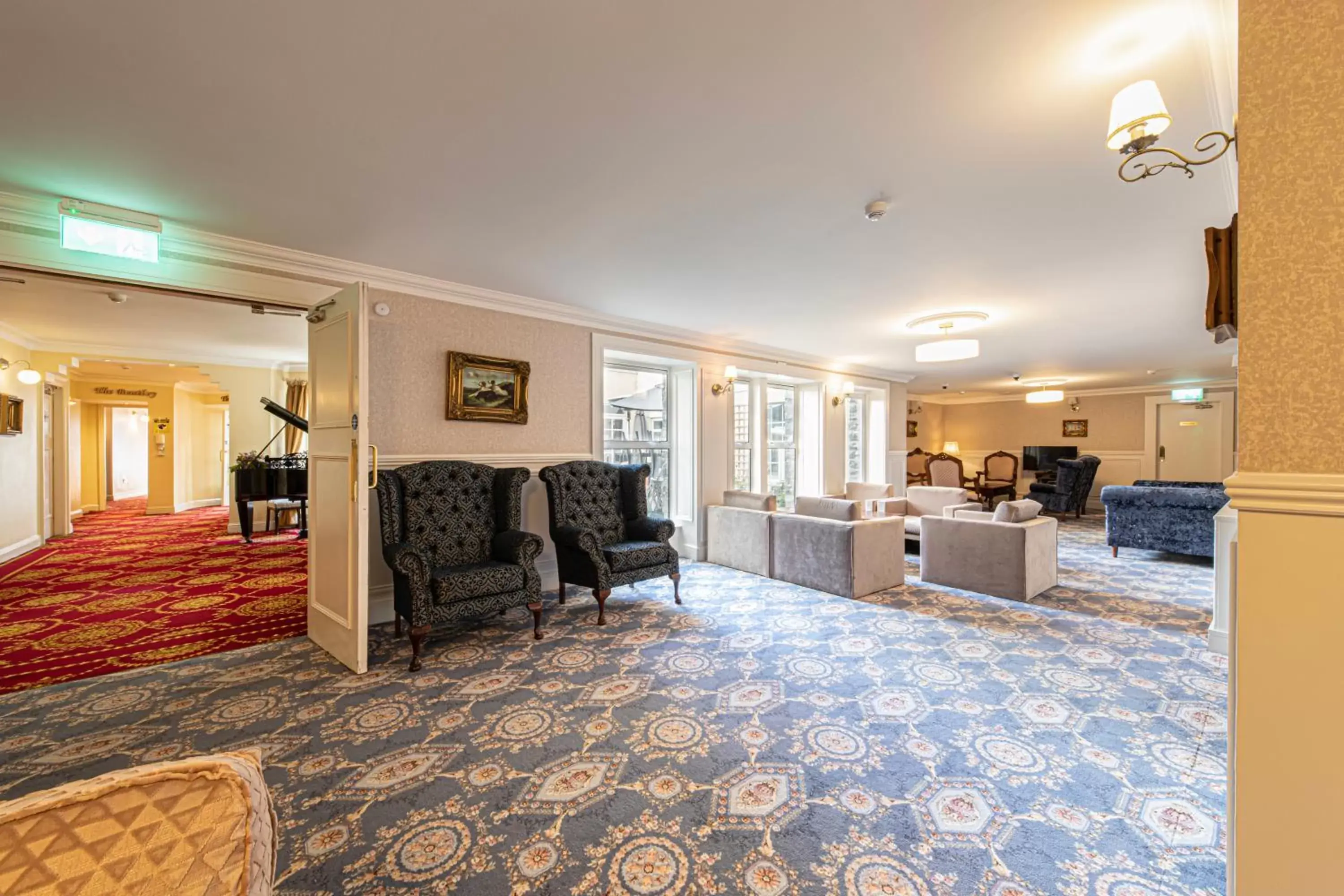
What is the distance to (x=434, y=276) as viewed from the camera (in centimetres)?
389

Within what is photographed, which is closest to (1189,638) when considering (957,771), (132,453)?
(957,771)

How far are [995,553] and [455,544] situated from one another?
166 inches

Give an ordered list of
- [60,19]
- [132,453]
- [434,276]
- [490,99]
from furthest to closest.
→ [132,453]
[434,276]
[490,99]
[60,19]

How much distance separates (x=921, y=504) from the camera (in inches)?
254

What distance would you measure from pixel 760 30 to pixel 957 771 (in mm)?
2638

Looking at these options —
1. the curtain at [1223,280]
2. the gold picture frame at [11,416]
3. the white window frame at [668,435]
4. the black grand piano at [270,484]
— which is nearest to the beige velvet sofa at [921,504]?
the white window frame at [668,435]

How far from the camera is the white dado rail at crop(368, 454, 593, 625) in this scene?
379cm

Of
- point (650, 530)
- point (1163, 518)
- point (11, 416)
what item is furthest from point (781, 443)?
point (11, 416)

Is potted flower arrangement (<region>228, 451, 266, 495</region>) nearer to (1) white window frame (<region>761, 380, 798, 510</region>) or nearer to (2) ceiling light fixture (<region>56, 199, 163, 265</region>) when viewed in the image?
(2) ceiling light fixture (<region>56, 199, 163, 265</region>)

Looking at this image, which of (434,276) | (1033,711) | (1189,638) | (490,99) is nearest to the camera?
(490,99)

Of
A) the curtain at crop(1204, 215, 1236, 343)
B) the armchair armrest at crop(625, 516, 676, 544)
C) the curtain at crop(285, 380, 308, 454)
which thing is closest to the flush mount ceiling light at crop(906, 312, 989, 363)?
the armchair armrest at crop(625, 516, 676, 544)

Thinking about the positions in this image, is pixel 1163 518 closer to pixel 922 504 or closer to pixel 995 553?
pixel 922 504

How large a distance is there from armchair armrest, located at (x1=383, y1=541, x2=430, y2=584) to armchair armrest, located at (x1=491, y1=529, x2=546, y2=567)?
53cm

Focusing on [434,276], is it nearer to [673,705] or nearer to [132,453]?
[673,705]
